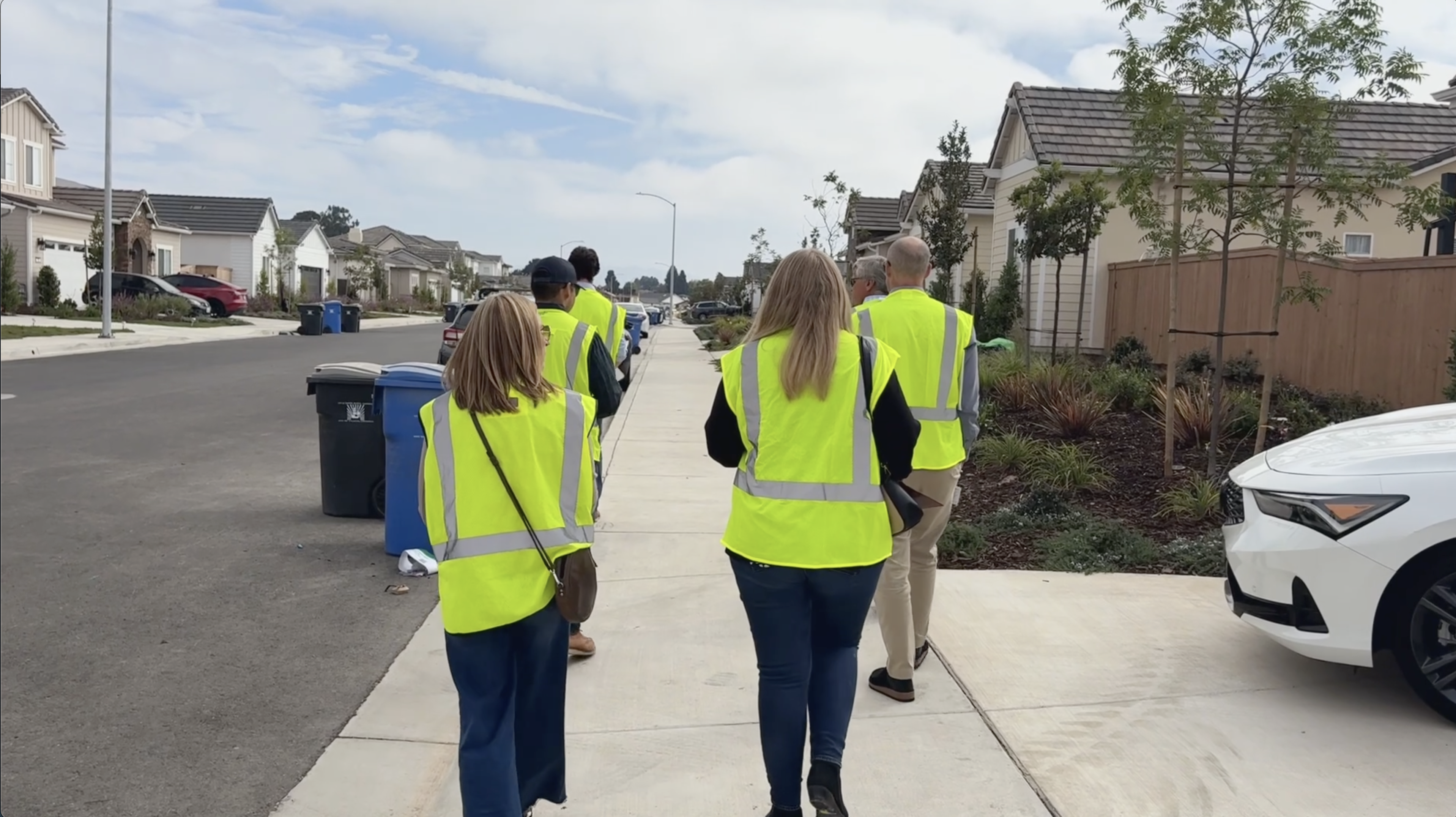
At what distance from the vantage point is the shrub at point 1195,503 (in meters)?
7.88

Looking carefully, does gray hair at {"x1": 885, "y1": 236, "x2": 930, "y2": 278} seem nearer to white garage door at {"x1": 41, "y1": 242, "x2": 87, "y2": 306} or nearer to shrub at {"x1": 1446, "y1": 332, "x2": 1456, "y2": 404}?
shrub at {"x1": 1446, "y1": 332, "x2": 1456, "y2": 404}

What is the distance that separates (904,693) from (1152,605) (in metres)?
2.00

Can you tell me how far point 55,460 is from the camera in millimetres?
10867

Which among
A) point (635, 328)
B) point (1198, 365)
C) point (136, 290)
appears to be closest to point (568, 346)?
point (1198, 365)

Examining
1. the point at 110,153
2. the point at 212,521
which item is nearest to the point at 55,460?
the point at 212,521

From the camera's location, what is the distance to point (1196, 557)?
6.95 metres

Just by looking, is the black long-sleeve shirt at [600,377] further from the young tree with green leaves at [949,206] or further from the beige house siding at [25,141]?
the beige house siding at [25,141]

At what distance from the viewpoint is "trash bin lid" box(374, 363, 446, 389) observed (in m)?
7.27

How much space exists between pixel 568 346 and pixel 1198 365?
37.6ft

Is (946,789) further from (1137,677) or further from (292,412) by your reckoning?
(292,412)

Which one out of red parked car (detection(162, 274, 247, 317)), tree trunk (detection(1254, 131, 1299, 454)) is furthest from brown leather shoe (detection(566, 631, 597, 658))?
red parked car (detection(162, 274, 247, 317))

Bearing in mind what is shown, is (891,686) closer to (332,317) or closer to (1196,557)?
(1196,557)

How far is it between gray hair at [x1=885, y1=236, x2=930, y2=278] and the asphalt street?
9.23 feet

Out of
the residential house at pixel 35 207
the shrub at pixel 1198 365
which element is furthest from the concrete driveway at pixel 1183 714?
the residential house at pixel 35 207
